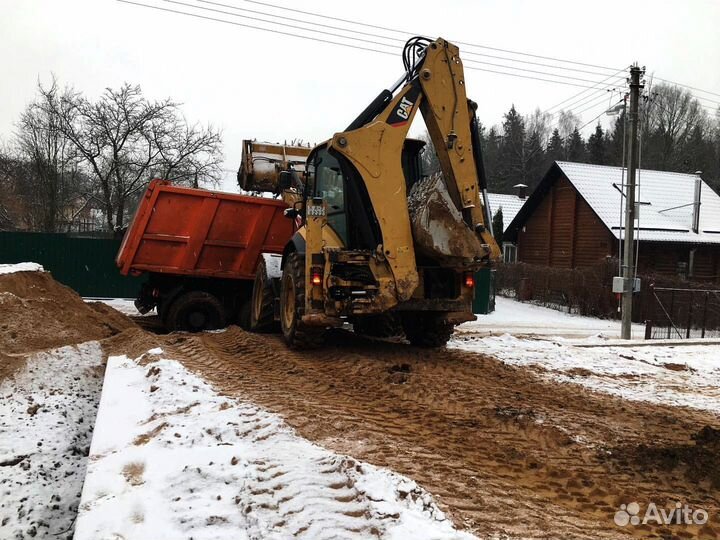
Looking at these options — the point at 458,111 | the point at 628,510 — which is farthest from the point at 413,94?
the point at 628,510

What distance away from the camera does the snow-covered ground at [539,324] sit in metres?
15.7

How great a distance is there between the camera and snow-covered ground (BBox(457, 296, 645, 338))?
51.4 feet

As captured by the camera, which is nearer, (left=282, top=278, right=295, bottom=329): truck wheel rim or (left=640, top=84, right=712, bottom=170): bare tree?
(left=282, top=278, right=295, bottom=329): truck wheel rim

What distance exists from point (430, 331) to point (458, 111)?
329cm

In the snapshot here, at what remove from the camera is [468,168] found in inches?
306

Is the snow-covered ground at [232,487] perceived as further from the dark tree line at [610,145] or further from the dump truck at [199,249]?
the dark tree line at [610,145]

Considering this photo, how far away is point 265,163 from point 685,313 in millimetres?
11779

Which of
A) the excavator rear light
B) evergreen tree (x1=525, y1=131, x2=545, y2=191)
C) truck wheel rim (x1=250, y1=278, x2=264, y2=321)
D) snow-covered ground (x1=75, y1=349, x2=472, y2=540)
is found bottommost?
snow-covered ground (x1=75, y1=349, x2=472, y2=540)

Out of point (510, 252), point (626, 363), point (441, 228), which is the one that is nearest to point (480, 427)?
point (441, 228)

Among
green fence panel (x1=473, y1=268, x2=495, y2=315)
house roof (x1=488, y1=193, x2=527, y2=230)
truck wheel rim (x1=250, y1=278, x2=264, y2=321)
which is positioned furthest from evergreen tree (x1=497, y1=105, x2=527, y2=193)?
truck wheel rim (x1=250, y1=278, x2=264, y2=321)

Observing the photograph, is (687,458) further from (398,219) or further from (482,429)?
(398,219)

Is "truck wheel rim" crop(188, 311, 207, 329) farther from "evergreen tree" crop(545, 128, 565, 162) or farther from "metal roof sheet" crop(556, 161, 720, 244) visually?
"evergreen tree" crop(545, 128, 565, 162)

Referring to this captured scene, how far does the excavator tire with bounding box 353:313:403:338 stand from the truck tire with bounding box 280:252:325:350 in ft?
5.43

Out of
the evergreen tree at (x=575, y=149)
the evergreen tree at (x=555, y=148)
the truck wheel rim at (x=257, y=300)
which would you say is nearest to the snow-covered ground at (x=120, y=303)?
the truck wheel rim at (x=257, y=300)
